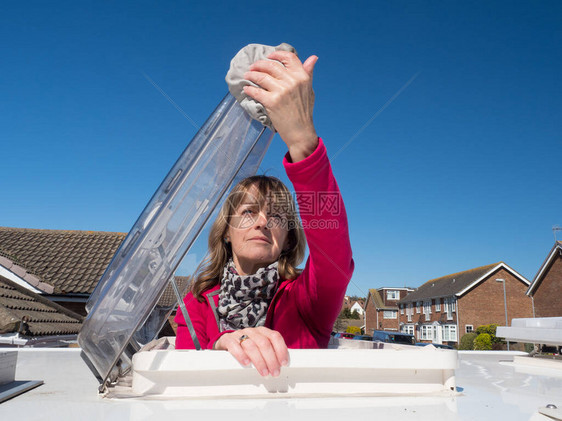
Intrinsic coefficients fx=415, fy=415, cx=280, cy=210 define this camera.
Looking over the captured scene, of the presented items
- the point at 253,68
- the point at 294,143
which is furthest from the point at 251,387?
the point at 253,68

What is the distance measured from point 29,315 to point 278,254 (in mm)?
3952

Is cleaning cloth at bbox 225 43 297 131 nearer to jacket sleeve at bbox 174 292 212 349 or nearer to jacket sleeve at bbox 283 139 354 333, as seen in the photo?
jacket sleeve at bbox 283 139 354 333

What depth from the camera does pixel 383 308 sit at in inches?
2314

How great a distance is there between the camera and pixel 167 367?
1.33m

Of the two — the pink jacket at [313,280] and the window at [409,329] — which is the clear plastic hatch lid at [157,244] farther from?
the window at [409,329]

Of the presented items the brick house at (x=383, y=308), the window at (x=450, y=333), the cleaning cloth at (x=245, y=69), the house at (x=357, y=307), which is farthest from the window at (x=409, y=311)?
the cleaning cloth at (x=245, y=69)

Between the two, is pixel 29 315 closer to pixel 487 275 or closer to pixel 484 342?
pixel 484 342

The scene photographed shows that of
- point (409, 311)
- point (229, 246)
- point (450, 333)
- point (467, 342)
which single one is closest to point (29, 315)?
point (229, 246)

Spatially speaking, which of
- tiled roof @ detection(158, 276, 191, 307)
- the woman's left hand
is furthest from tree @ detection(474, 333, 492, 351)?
the woman's left hand

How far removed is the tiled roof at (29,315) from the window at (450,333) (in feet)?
144

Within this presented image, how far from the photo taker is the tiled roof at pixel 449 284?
143 ft

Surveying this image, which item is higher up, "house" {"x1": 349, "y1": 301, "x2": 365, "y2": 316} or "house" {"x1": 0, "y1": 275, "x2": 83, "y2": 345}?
"house" {"x1": 349, "y1": 301, "x2": 365, "y2": 316}

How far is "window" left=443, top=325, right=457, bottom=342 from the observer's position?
143 feet

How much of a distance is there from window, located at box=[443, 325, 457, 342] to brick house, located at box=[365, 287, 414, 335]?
1288 cm
